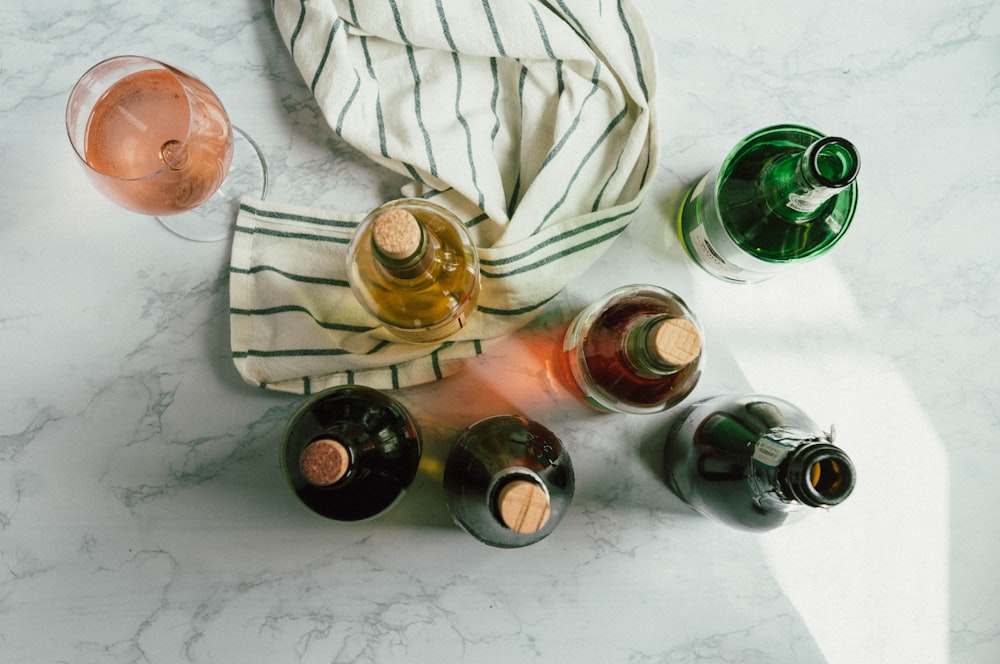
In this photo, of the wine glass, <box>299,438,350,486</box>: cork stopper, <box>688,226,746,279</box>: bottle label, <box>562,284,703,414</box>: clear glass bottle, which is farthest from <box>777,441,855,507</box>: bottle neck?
the wine glass

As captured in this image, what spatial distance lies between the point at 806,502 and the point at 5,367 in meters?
0.78

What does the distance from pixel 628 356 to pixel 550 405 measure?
188 millimetres

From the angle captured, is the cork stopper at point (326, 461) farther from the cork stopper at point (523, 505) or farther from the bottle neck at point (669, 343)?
the bottle neck at point (669, 343)

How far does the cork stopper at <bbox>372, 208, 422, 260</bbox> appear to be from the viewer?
444mm

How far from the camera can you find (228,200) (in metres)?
0.70

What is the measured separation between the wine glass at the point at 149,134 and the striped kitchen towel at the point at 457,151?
0.10m

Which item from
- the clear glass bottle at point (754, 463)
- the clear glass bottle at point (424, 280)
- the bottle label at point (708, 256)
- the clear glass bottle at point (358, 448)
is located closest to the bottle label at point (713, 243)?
the bottle label at point (708, 256)

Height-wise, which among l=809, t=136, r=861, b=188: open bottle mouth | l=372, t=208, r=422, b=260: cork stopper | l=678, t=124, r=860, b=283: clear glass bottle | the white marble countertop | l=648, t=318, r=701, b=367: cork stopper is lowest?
the white marble countertop

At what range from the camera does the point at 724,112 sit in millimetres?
717

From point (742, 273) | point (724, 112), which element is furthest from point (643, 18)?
point (742, 273)

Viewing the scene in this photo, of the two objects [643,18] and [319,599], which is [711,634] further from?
[643,18]

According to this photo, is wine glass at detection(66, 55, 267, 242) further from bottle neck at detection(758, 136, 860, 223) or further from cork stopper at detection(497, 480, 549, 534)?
bottle neck at detection(758, 136, 860, 223)

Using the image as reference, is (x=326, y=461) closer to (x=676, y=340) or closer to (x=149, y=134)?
(x=676, y=340)

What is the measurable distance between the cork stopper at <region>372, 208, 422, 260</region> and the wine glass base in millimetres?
312
